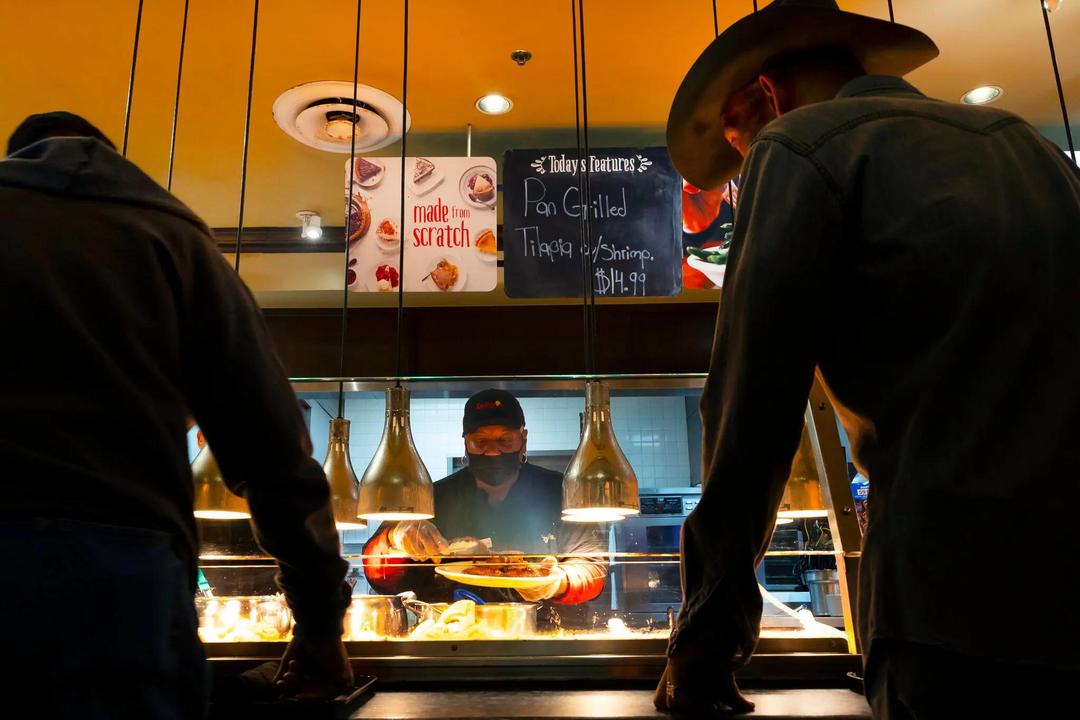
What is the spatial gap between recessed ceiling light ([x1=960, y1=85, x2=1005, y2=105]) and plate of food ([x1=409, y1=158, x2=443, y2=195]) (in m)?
2.30

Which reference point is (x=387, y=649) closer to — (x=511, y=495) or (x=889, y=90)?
(x=889, y=90)

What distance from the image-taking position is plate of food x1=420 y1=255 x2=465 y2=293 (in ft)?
11.4

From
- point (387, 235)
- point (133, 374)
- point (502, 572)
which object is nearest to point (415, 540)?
point (502, 572)

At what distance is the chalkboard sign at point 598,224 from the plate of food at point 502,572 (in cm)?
153

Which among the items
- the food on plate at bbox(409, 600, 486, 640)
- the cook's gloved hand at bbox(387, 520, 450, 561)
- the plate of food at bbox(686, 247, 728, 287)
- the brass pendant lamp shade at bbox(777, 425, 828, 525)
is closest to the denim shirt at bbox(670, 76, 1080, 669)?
the brass pendant lamp shade at bbox(777, 425, 828, 525)

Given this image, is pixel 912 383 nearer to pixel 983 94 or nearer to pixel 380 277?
pixel 380 277

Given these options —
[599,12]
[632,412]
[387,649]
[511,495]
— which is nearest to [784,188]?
[387,649]

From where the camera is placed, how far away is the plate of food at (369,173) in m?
3.57

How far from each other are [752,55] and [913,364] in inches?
30.8

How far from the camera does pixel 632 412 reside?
7.29 m

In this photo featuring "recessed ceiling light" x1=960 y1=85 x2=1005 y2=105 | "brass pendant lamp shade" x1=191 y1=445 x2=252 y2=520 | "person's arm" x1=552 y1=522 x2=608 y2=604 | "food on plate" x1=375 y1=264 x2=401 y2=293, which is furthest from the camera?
"food on plate" x1=375 y1=264 x2=401 y2=293

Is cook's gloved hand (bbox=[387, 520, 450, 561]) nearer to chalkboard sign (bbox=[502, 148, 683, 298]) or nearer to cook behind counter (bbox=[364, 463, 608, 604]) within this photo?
cook behind counter (bbox=[364, 463, 608, 604])

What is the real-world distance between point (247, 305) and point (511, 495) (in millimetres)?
2665

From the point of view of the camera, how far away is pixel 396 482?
1.91 meters
